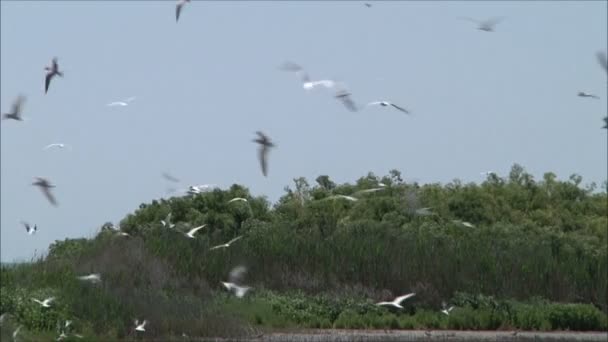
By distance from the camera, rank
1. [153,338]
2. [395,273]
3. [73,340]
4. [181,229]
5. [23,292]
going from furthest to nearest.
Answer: [181,229], [395,273], [23,292], [153,338], [73,340]

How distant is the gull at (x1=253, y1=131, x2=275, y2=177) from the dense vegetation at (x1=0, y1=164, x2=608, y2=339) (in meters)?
3.87

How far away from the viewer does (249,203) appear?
30.3 metres

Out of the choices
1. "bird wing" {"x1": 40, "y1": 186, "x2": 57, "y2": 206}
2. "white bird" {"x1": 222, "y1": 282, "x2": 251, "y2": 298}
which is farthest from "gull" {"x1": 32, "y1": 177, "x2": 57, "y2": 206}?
"white bird" {"x1": 222, "y1": 282, "x2": 251, "y2": 298}

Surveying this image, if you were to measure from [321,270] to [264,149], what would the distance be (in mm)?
10171

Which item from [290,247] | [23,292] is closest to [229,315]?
[23,292]

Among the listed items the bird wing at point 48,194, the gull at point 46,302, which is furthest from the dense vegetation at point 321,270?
the bird wing at point 48,194

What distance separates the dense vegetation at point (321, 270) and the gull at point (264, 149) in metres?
3.87

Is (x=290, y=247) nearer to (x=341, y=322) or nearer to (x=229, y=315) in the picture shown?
(x=341, y=322)

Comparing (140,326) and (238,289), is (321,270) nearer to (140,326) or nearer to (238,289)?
(238,289)

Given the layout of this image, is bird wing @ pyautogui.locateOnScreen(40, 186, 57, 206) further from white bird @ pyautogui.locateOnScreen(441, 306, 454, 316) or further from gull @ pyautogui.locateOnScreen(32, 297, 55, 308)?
white bird @ pyautogui.locateOnScreen(441, 306, 454, 316)

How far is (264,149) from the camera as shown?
13.3 meters

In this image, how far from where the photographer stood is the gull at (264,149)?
42.7 ft

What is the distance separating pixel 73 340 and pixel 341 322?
5.70 meters

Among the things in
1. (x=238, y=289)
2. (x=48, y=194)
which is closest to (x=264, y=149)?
(x=48, y=194)
